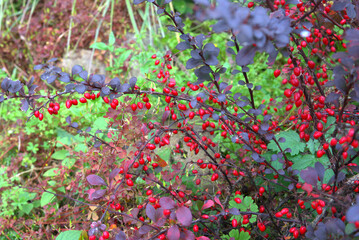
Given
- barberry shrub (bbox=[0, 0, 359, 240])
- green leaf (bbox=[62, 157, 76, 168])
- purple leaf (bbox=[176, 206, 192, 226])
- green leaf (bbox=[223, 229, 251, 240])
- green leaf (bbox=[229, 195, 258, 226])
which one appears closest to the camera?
barberry shrub (bbox=[0, 0, 359, 240])

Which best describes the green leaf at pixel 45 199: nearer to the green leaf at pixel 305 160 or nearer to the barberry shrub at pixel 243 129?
the barberry shrub at pixel 243 129

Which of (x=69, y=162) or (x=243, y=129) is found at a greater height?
(x=243, y=129)

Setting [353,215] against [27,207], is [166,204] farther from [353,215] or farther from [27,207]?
[27,207]

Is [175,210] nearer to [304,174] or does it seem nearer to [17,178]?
[304,174]

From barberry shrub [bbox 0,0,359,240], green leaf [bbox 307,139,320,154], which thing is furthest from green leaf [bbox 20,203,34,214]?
green leaf [bbox 307,139,320,154]

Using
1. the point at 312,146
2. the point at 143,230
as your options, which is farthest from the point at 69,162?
the point at 312,146

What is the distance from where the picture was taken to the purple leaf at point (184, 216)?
1.20 meters

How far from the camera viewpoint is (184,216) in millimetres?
1222

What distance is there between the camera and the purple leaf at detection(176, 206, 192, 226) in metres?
1.20

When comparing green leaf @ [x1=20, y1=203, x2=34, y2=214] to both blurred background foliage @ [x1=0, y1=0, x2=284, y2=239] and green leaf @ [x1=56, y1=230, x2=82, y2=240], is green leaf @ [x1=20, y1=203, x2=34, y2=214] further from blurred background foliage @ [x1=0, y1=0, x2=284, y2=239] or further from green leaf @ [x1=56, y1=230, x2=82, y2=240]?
green leaf @ [x1=56, y1=230, x2=82, y2=240]

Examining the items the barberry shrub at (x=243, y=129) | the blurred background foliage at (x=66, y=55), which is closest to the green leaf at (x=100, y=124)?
the blurred background foliage at (x=66, y=55)

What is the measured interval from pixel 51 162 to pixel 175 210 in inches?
84.9

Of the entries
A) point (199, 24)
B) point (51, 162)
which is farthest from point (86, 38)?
point (51, 162)

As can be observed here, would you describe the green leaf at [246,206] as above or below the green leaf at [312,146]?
below
